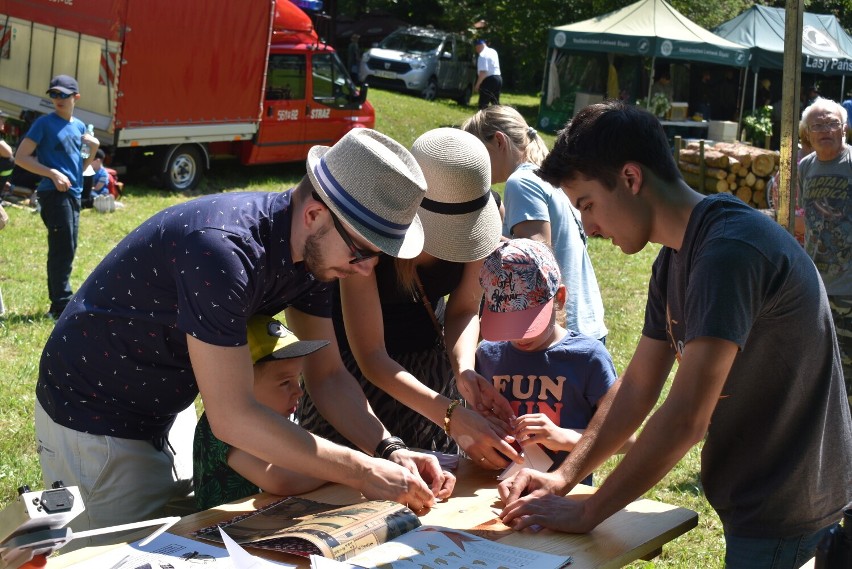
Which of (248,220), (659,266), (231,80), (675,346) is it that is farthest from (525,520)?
(231,80)

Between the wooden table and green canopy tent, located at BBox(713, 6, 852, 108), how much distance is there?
18.3m

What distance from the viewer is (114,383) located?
95.2 inches

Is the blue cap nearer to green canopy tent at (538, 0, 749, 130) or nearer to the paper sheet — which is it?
the paper sheet

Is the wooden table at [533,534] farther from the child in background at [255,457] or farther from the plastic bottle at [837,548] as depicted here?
the plastic bottle at [837,548]

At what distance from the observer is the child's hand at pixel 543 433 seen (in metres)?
2.70

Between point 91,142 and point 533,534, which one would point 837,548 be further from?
point 91,142

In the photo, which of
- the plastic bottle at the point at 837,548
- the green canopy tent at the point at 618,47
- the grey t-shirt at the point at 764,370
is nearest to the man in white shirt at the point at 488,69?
the green canopy tent at the point at 618,47

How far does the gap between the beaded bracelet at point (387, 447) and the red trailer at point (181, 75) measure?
9439mm

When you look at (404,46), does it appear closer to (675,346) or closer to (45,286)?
(45,286)

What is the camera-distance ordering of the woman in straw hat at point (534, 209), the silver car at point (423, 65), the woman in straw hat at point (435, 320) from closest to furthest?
the woman in straw hat at point (435, 320)
the woman in straw hat at point (534, 209)
the silver car at point (423, 65)

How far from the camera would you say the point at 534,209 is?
3.62 m

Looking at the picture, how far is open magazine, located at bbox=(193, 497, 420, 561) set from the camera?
207cm

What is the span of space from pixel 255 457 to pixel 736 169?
1188cm

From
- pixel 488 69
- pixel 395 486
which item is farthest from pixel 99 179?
pixel 488 69
